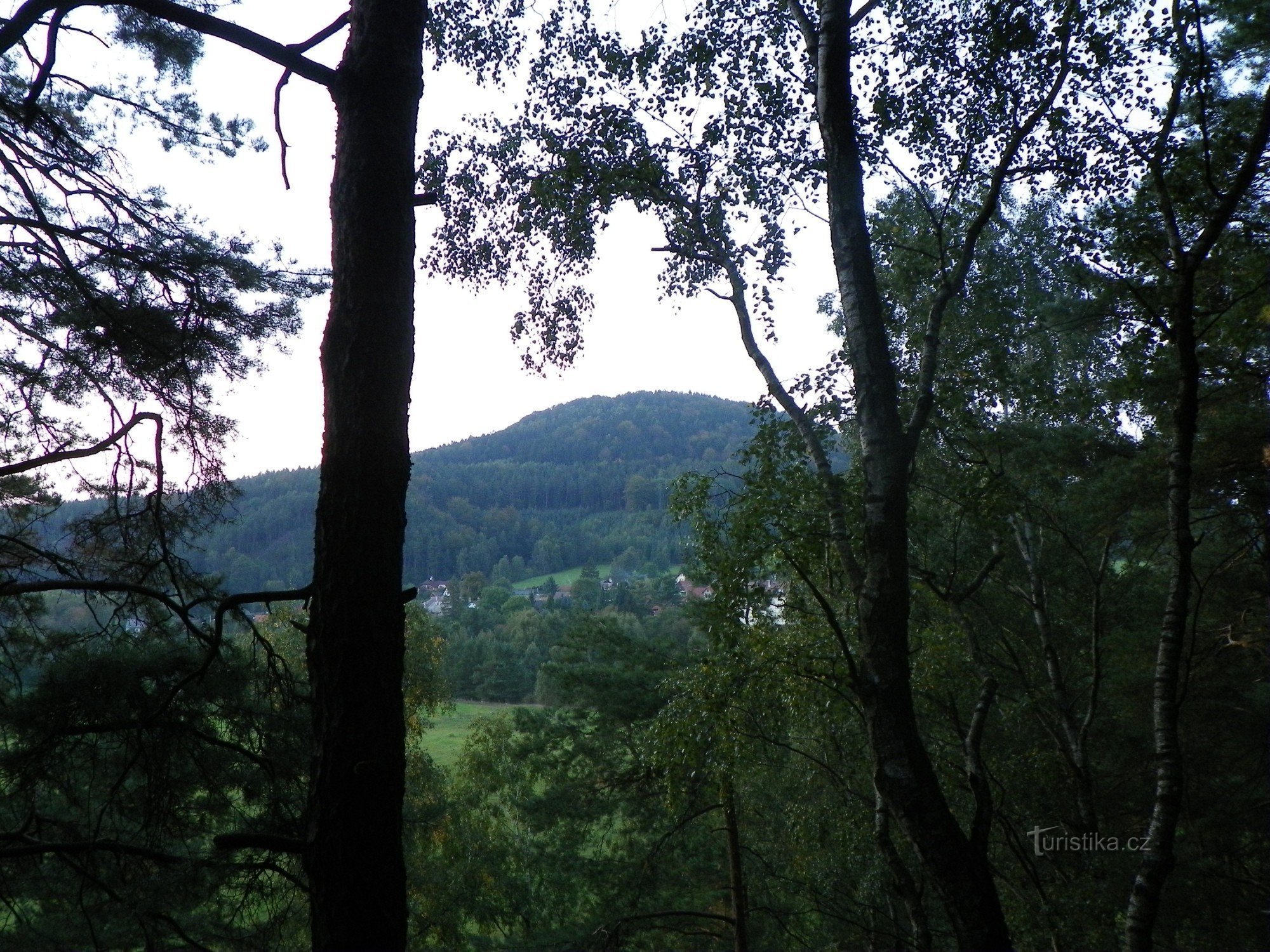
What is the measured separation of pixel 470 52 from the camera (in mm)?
5727

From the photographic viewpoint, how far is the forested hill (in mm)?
41125

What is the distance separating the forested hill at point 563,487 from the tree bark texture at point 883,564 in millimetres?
27959

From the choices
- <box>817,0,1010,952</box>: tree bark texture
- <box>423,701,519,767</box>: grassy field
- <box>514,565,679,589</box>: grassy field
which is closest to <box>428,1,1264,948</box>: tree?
<box>817,0,1010,952</box>: tree bark texture

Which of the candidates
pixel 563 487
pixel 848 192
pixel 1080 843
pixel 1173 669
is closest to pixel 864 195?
pixel 848 192

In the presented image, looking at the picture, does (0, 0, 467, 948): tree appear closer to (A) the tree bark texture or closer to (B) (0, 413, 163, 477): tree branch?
(B) (0, 413, 163, 477): tree branch

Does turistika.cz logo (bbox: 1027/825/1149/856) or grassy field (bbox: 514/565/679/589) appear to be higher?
grassy field (bbox: 514/565/679/589)

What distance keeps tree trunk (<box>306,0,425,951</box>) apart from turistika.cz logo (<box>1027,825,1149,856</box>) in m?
6.59

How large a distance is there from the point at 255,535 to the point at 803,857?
8.86 meters

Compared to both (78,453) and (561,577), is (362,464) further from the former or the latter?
(561,577)

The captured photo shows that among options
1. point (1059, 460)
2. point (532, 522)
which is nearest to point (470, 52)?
point (1059, 460)

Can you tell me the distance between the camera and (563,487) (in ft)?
193

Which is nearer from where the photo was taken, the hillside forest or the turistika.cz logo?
the hillside forest

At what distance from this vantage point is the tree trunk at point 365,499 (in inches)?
75.5

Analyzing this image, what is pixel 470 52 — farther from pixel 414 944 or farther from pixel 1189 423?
pixel 414 944
